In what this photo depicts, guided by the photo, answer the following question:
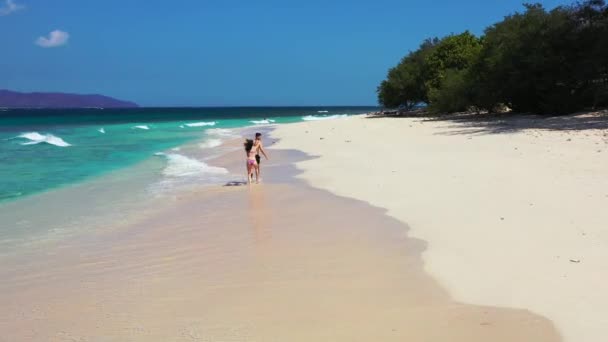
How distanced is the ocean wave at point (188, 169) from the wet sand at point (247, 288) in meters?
7.37

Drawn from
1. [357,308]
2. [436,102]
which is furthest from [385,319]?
[436,102]

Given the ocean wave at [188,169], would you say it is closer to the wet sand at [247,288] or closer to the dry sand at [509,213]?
the dry sand at [509,213]

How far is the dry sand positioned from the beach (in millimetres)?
287

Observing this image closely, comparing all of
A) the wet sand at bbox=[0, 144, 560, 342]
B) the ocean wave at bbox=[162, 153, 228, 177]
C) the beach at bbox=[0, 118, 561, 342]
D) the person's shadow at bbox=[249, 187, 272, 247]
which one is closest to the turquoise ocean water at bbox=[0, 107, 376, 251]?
the ocean wave at bbox=[162, 153, 228, 177]

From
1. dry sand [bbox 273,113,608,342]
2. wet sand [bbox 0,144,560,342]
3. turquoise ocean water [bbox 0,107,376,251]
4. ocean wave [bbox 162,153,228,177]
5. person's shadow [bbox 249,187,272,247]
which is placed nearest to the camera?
wet sand [bbox 0,144,560,342]

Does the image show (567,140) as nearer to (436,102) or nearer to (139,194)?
(139,194)

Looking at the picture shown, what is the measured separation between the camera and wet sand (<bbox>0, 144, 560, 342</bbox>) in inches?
170

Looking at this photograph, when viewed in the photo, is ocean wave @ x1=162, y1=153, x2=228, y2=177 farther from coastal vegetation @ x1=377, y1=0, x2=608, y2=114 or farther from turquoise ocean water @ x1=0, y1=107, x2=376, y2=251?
coastal vegetation @ x1=377, y1=0, x2=608, y2=114

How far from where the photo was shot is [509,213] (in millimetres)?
7816

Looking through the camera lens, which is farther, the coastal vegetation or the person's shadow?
the coastal vegetation

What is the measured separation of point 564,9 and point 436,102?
1584 centimetres

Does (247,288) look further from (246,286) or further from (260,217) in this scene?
(260,217)

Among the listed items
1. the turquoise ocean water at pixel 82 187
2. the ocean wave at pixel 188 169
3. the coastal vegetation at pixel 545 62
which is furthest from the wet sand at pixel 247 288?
the coastal vegetation at pixel 545 62

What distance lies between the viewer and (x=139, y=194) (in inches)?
487
